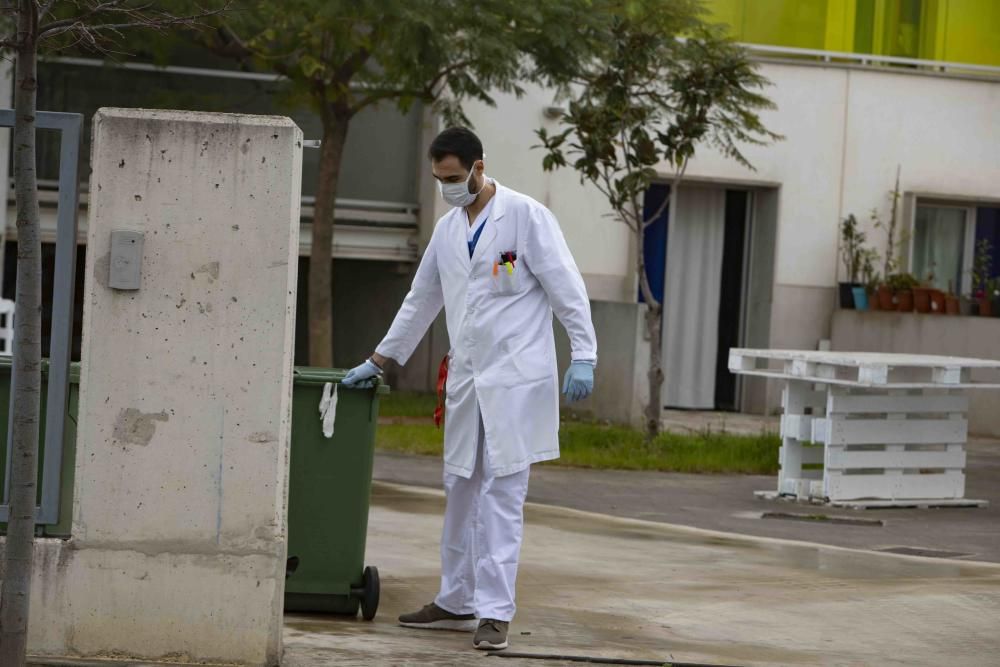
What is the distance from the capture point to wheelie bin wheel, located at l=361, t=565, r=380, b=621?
6203 mm

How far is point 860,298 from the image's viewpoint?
1828cm

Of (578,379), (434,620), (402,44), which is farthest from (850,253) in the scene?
(434,620)

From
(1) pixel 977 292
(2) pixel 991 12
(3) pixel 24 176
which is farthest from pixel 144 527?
(2) pixel 991 12

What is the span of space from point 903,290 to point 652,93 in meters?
4.99

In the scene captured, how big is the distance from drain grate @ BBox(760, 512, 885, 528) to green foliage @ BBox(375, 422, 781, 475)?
2.45m

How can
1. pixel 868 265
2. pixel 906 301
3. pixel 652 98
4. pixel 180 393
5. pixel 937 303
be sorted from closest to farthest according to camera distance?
pixel 180 393 → pixel 652 98 → pixel 937 303 → pixel 906 301 → pixel 868 265

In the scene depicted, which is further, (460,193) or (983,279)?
(983,279)

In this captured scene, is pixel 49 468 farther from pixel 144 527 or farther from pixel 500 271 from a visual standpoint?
pixel 500 271

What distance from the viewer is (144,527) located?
206 inches

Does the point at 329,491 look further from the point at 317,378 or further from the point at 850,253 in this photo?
the point at 850,253

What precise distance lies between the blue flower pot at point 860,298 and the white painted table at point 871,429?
6773 millimetres

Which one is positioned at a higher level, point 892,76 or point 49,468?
point 892,76

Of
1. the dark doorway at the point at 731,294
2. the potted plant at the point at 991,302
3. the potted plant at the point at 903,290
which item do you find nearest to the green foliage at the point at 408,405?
the dark doorway at the point at 731,294

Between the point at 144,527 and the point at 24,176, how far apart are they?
1.24 m
